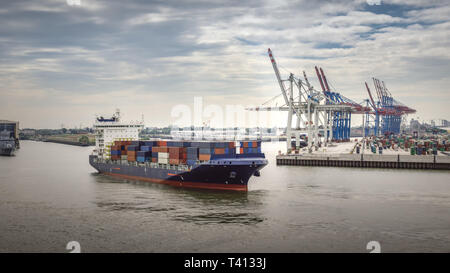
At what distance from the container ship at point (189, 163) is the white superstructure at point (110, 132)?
4.83 metres

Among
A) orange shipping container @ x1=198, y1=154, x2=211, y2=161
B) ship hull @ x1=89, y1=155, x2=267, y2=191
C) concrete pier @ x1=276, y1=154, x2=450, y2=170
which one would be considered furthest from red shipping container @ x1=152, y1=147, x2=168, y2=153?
concrete pier @ x1=276, y1=154, x2=450, y2=170

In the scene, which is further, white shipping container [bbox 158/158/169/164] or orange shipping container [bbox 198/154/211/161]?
white shipping container [bbox 158/158/169/164]

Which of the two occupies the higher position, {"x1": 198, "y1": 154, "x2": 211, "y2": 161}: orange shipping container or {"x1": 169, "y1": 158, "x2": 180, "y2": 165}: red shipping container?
{"x1": 198, "y1": 154, "x2": 211, "y2": 161}: orange shipping container

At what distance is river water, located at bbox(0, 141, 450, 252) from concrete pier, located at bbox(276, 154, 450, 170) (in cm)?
1763

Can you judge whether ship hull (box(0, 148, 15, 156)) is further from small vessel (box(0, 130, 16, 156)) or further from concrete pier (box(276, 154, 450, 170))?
concrete pier (box(276, 154, 450, 170))

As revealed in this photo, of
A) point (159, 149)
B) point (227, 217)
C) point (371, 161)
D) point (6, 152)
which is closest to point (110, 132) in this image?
point (159, 149)

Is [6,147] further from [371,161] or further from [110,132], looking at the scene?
[371,161]

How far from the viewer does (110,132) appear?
2103 inches

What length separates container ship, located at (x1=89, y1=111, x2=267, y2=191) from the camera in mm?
34125

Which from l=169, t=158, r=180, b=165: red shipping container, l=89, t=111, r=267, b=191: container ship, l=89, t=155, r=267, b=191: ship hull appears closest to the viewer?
l=89, t=155, r=267, b=191: ship hull

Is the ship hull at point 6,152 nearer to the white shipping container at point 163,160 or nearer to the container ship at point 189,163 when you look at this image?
the container ship at point 189,163

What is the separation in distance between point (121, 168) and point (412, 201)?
3037 centimetres

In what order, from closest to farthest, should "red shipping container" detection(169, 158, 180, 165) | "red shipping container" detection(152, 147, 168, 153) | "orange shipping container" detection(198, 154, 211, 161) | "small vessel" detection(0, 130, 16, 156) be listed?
"orange shipping container" detection(198, 154, 211, 161)
"red shipping container" detection(169, 158, 180, 165)
"red shipping container" detection(152, 147, 168, 153)
"small vessel" detection(0, 130, 16, 156)

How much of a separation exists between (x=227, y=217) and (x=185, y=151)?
44.8 ft
